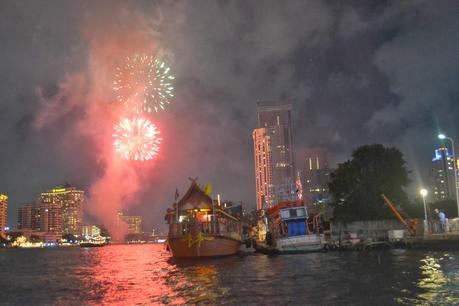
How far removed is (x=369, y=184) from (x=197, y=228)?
A: 46075 mm

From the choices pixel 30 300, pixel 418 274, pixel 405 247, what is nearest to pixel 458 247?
pixel 405 247

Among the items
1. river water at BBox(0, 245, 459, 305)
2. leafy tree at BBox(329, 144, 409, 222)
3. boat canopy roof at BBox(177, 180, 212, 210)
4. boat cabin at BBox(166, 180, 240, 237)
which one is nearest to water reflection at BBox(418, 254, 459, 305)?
river water at BBox(0, 245, 459, 305)

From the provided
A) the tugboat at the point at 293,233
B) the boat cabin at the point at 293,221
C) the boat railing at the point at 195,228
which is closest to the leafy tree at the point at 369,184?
the tugboat at the point at 293,233

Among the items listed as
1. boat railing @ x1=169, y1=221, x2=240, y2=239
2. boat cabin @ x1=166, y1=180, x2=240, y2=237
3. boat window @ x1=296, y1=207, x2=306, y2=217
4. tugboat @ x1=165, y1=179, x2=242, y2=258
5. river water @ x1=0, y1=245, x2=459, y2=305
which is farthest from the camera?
boat window @ x1=296, y1=207, x2=306, y2=217

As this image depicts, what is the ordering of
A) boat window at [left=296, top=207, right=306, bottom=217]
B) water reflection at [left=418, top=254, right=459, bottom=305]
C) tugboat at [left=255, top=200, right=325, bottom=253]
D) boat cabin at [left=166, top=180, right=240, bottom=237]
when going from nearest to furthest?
1. water reflection at [left=418, top=254, right=459, bottom=305]
2. boat cabin at [left=166, top=180, right=240, bottom=237]
3. tugboat at [left=255, top=200, right=325, bottom=253]
4. boat window at [left=296, top=207, right=306, bottom=217]

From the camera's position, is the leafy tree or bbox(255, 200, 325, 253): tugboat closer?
bbox(255, 200, 325, 253): tugboat

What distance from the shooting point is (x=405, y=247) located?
63188mm

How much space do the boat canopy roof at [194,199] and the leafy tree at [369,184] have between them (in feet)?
119

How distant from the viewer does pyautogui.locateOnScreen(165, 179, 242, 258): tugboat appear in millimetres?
58938

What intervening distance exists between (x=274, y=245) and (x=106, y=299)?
153 feet

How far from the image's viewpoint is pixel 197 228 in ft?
191

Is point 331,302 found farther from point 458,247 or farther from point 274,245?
point 274,245

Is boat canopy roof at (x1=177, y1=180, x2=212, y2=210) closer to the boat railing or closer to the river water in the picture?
the boat railing

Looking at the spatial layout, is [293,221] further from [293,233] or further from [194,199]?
[194,199]
